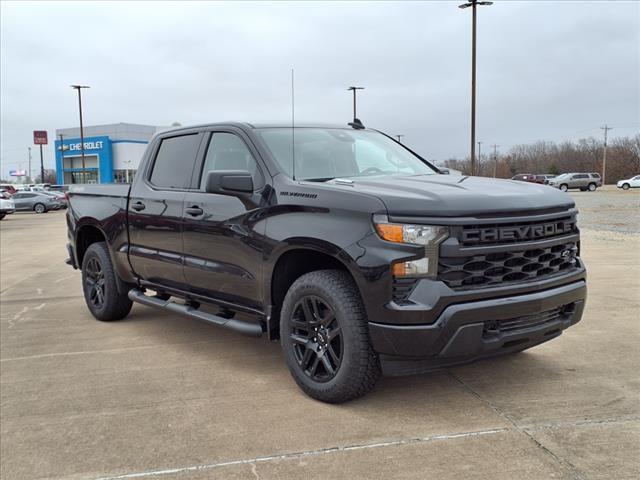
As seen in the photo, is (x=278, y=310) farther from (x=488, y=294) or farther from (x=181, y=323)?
(x=181, y=323)

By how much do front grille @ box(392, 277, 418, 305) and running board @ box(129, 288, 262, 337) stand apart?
128 centimetres

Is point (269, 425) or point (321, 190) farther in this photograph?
point (321, 190)

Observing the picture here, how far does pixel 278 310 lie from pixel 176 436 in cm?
112

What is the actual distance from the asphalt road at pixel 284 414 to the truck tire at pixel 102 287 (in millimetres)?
444

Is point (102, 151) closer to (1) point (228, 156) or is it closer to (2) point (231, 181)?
(1) point (228, 156)

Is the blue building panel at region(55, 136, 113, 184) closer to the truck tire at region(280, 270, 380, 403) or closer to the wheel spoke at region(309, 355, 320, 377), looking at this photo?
the truck tire at region(280, 270, 380, 403)

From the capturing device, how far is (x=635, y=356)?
4.47 metres

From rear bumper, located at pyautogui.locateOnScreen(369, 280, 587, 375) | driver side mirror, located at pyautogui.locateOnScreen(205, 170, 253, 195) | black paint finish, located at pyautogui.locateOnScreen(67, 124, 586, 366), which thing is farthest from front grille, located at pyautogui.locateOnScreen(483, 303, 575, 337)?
driver side mirror, located at pyautogui.locateOnScreen(205, 170, 253, 195)

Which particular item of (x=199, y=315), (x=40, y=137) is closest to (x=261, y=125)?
(x=199, y=315)

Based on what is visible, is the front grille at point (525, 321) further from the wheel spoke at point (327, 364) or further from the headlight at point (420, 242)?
the wheel spoke at point (327, 364)

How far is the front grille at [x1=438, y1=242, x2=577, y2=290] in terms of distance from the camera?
325 cm

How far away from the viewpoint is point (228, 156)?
4629mm

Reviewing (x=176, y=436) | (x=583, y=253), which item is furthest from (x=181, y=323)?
(x=583, y=253)

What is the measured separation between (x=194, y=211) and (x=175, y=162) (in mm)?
805
